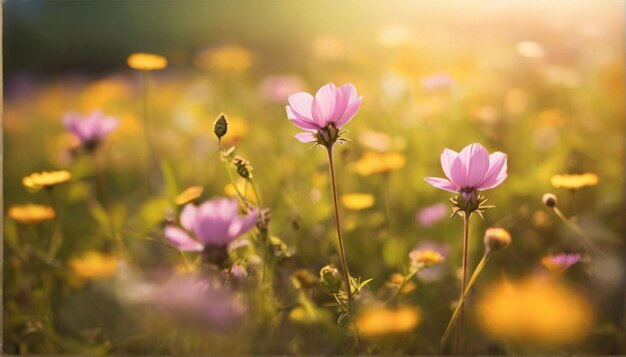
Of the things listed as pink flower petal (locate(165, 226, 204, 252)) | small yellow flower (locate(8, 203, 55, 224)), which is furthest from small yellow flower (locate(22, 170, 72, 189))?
pink flower petal (locate(165, 226, 204, 252))

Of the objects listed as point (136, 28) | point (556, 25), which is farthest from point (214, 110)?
point (556, 25)

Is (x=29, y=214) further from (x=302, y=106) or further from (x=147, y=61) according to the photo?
(x=302, y=106)

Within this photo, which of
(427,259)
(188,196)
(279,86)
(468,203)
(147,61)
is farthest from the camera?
(279,86)

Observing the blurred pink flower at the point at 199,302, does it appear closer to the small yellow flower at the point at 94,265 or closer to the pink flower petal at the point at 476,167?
the small yellow flower at the point at 94,265

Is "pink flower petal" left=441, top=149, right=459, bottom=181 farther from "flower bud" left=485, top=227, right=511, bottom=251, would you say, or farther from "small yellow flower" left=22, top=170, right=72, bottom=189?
"small yellow flower" left=22, top=170, right=72, bottom=189

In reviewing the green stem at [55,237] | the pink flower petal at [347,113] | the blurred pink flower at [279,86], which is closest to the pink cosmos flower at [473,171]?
the pink flower petal at [347,113]

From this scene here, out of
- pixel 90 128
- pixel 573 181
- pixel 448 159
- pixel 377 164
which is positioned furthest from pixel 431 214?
pixel 90 128
